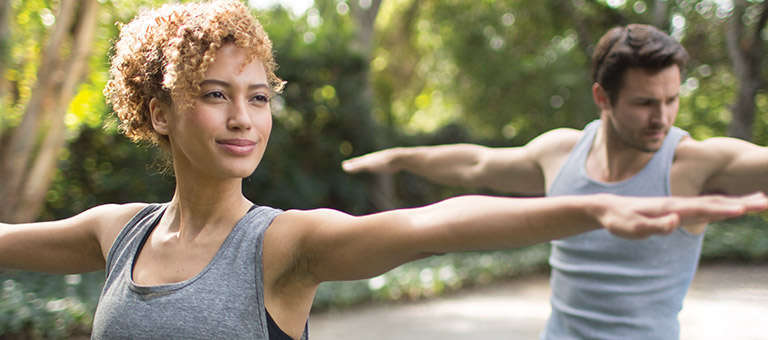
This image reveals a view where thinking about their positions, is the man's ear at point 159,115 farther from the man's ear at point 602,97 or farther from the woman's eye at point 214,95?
the man's ear at point 602,97

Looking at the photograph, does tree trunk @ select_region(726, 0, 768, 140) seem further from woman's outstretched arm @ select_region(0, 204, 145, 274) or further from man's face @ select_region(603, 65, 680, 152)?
woman's outstretched arm @ select_region(0, 204, 145, 274)

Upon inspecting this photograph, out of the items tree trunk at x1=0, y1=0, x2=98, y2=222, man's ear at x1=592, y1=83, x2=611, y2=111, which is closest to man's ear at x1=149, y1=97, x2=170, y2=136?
man's ear at x1=592, y1=83, x2=611, y2=111

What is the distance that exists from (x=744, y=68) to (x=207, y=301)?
13.7 metres

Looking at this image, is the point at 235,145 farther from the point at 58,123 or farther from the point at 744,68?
the point at 744,68

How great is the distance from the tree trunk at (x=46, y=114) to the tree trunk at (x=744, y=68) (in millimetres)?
11723

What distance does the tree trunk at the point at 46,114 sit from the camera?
591cm

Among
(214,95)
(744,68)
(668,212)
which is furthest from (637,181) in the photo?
(744,68)

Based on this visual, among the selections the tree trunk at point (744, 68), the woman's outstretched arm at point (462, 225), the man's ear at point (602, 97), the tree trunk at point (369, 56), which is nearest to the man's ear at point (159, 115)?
the woman's outstretched arm at point (462, 225)

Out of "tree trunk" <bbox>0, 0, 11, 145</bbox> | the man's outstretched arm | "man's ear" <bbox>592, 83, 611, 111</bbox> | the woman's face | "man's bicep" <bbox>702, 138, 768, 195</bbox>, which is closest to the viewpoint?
the woman's face

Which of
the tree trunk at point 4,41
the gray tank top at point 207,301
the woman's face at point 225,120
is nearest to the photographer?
the gray tank top at point 207,301

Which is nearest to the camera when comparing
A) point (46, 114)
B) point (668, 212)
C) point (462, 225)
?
point (668, 212)

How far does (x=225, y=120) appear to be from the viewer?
5.33ft

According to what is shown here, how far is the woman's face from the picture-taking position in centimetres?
162

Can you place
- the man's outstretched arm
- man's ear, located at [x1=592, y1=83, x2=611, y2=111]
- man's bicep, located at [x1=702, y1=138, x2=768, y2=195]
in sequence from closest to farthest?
man's bicep, located at [x1=702, y1=138, x2=768, y2=195] → man's ear, located at [x1=592, y1=83, x2=611, y2=111] → the man's outstretched arm
